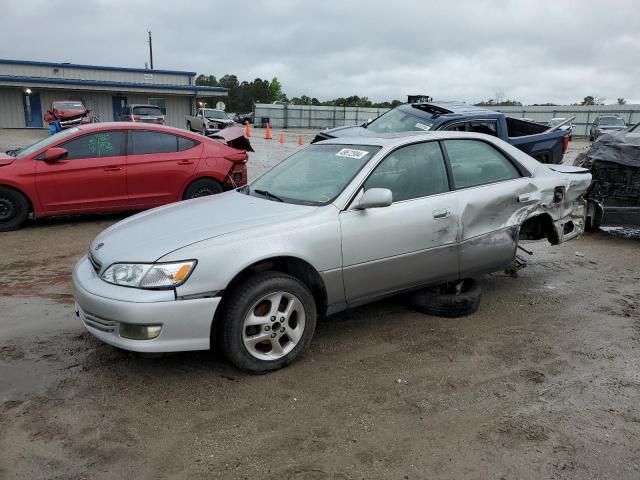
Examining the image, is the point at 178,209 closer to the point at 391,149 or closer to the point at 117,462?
the point at 391,149

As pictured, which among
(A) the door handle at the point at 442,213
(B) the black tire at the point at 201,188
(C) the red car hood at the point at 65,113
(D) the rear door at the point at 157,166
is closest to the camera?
(A) the door handle at the point at 442,213

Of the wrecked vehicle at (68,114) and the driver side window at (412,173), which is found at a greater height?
the wrecked vehicle at (68,114)

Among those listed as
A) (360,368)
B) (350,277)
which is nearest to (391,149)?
(350,277)

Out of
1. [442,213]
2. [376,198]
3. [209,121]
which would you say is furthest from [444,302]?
[209,121]

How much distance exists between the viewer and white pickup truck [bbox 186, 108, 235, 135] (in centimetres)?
2862

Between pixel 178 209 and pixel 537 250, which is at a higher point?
pixel 178 209

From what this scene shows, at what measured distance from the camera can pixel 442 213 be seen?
4172 mm

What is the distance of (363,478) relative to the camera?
2539 mm

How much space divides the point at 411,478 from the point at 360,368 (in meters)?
1.14

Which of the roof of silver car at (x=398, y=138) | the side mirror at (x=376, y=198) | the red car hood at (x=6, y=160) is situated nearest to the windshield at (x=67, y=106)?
the red car hood at (x=6, y=160)

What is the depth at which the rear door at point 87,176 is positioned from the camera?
7.16m

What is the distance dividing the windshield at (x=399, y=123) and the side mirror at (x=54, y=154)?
5.00 meters

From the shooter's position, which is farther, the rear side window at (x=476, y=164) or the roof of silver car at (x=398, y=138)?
the rear side window at (x=476, y=164)

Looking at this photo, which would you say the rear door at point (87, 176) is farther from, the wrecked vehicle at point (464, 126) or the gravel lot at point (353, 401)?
the wrecked vehicle at point (464, 126)
